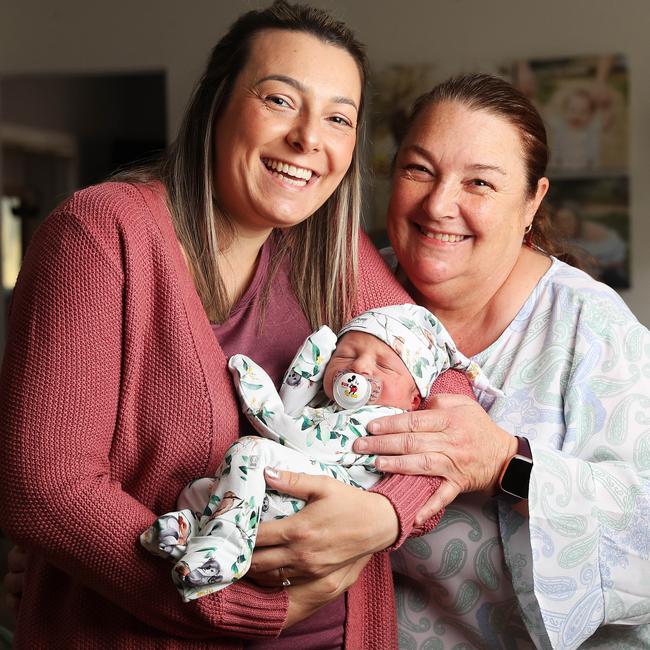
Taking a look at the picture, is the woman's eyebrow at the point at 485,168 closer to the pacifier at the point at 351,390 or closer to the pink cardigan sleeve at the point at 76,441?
the pacifier at the point at 351,390

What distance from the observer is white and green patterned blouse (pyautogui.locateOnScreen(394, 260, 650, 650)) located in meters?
1.75

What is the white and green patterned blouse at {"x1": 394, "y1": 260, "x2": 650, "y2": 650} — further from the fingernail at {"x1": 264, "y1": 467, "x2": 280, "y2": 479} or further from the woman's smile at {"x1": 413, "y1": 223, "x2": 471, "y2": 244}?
the fingernail at {"x1": 264, "y1": 467, "x2": 280, "y2": 479}

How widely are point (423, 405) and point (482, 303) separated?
37 centimetres

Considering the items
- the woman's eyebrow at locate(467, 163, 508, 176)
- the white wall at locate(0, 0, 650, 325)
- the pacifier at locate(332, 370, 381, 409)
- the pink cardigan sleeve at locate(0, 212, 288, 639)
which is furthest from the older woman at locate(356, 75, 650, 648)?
the white wall at locate(0, 0, 650, 325)

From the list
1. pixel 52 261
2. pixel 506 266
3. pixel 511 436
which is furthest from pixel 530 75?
pixel 52 261

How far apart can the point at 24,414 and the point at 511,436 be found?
0.91 meters

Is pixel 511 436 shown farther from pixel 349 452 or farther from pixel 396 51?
pixel 396 51

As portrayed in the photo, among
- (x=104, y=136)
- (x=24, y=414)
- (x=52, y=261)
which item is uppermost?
(x=52, y=261)

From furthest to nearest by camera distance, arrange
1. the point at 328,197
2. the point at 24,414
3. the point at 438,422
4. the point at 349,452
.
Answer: the point at 328,197, the point at 438,422, the point at 349,452, the point at 24,414

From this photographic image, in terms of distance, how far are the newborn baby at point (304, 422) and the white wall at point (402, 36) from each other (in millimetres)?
3720

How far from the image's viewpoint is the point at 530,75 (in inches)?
201

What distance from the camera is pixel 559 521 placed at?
5.74 feet

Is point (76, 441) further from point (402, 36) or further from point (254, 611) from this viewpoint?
point (402, 36)

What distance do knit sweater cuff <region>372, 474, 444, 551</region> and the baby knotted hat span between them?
175mm
